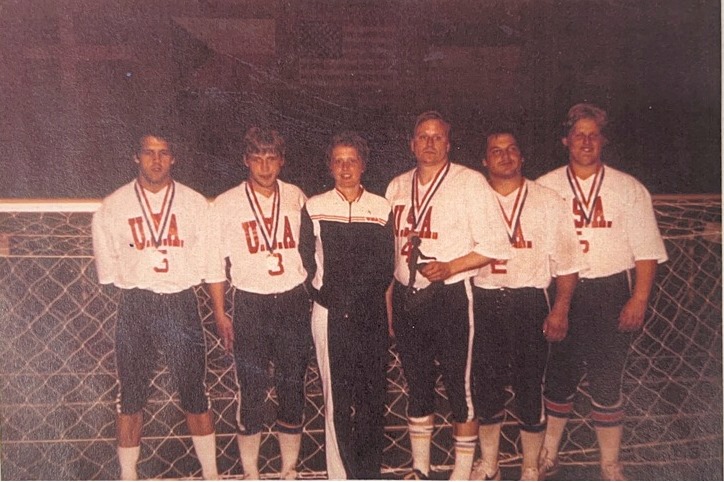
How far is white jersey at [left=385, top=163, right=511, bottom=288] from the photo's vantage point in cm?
184

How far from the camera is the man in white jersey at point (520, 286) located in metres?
1.87

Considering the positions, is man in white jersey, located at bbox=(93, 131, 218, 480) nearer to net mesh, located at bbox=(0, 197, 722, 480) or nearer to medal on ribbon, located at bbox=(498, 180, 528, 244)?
net mesh, located at bbox=(0, 197, 722, 480)

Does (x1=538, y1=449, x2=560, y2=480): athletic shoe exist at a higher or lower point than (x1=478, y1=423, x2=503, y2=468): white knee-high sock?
lower

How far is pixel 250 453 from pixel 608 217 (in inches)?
48.2

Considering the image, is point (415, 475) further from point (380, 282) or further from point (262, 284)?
point (262, 284)

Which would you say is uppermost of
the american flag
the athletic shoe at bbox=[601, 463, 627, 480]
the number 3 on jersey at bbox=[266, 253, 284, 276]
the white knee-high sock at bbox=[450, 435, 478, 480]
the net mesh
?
the american flag

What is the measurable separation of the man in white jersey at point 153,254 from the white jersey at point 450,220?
561 mm

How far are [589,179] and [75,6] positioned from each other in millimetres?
1534

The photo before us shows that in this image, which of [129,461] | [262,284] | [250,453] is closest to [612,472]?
[250,453]

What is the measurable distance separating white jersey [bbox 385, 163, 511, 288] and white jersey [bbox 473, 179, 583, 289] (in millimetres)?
33

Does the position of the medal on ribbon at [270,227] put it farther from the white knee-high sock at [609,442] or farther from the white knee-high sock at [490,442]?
the white knee-high sock at [609,442]

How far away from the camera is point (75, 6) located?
6.10 feet

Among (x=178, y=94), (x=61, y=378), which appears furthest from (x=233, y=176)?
(x=61, y=378)

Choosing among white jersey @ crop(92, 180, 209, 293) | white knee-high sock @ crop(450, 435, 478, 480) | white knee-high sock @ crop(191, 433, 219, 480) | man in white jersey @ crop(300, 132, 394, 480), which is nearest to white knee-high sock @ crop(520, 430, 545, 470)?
white knee-high sock @ crop(450, 435, 478, 480)
